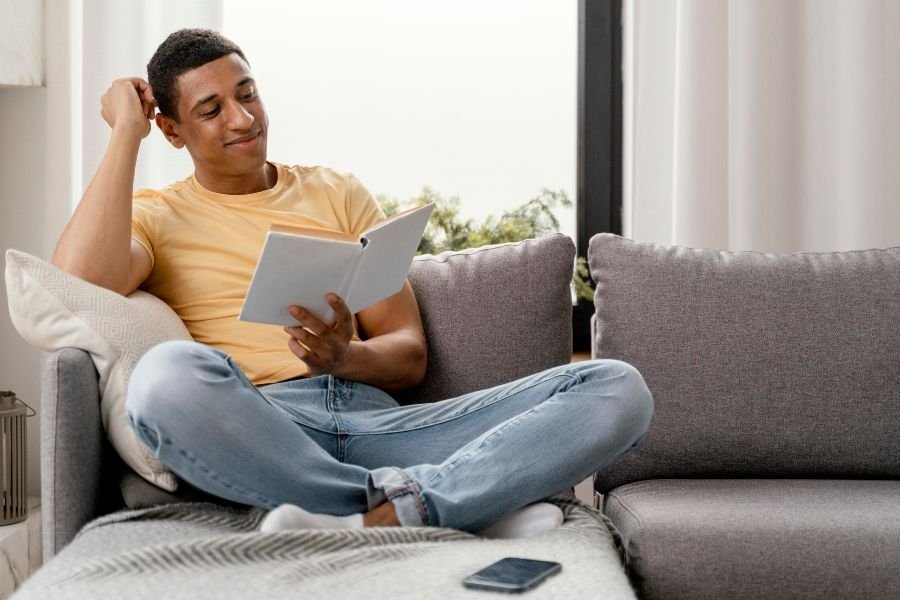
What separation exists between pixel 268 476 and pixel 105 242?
0.60m

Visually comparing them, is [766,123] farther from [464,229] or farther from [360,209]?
[360,209]

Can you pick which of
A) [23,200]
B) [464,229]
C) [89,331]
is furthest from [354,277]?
[23,200]

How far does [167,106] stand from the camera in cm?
214

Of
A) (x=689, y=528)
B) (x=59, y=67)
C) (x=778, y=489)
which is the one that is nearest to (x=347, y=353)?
(x=689, y=528)

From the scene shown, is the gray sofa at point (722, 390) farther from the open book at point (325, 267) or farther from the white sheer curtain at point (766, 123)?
the white sheer curtain at point (766, 123)

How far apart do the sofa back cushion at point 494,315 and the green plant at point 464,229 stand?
2.59 ft

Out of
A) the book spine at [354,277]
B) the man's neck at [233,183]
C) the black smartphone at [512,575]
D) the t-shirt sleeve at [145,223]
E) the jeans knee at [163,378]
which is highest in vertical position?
the man's neck at [233,183]

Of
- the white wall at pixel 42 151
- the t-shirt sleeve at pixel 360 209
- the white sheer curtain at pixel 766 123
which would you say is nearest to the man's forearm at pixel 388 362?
the t-shirt sleeve at pixel 360 209

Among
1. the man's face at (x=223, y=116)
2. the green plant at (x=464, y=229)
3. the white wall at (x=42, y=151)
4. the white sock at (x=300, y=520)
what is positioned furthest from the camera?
the green plant at (x=464, y=229)

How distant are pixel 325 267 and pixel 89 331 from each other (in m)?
0.39

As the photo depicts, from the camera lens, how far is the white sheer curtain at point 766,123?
2.82 meters

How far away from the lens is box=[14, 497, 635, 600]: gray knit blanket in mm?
1255

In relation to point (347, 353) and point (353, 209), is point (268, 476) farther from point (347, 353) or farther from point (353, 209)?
point (353, 209)

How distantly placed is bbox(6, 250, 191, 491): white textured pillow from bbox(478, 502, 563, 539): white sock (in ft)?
1.66
